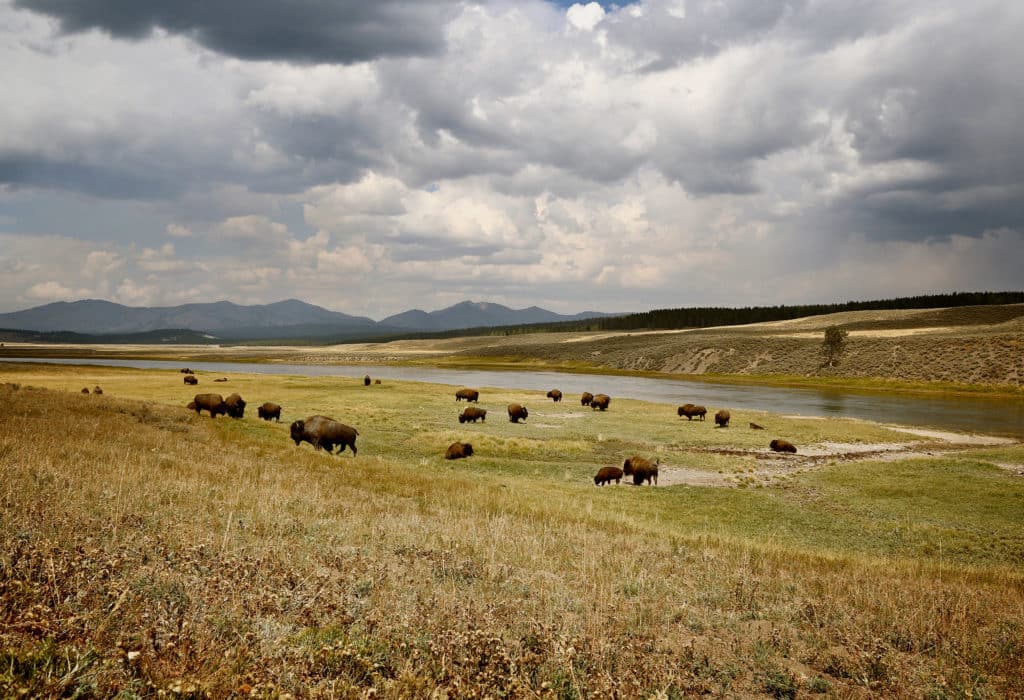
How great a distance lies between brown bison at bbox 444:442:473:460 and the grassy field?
7.83 metres

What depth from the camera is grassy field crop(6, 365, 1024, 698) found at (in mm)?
Answer: 5012

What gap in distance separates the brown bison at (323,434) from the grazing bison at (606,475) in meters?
11.3

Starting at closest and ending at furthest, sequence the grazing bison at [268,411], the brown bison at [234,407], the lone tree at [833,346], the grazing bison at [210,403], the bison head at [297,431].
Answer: the bison head at [297,431] < the grazing bison at [210,403] < the brown bison at [234,407] < the grazing bison at [268,411] < the lone tree at [833,346]

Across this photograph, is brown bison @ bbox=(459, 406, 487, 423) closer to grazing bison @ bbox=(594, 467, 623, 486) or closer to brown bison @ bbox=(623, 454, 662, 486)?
grazing bison @ bbox=(594, 467, 623, 486)

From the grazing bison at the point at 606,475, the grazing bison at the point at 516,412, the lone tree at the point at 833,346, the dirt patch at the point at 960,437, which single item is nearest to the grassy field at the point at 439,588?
the grazing bison at the point at 606,475

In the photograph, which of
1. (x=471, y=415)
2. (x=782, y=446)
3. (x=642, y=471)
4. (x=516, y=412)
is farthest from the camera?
(x=516, y=412)

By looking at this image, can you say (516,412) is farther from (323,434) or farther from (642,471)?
(642,471)

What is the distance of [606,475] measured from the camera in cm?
2311

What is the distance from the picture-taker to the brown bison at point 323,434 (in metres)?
25.4

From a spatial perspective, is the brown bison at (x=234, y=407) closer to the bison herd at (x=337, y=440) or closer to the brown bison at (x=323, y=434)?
the bison herd at (x=337, y=440)

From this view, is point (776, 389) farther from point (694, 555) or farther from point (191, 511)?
point (191, 511)

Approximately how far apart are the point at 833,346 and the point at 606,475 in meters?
94.1

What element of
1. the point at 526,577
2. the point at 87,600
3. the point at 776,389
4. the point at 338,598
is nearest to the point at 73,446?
the point at 87,600

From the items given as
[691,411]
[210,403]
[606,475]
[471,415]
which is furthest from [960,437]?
[210,403]
